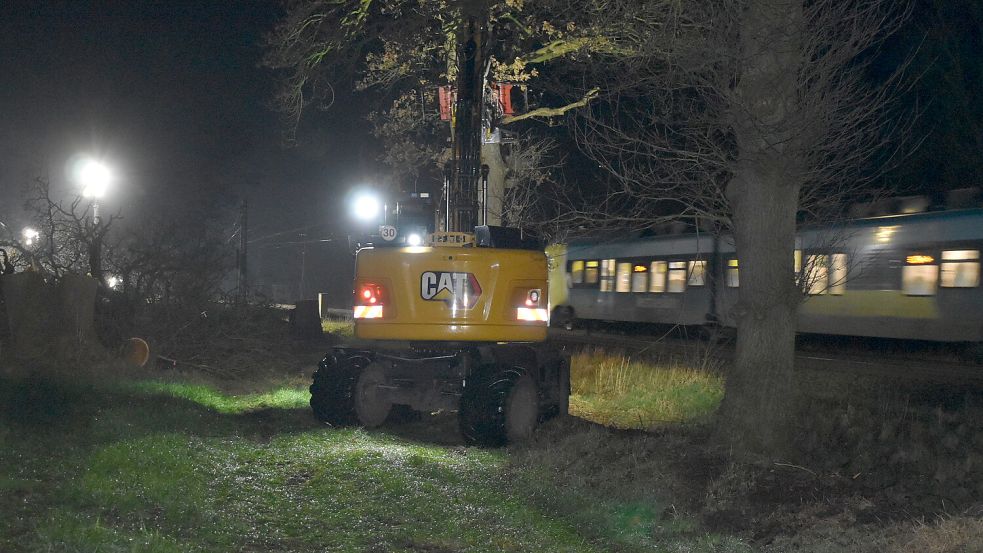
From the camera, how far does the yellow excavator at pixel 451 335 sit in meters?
11.0

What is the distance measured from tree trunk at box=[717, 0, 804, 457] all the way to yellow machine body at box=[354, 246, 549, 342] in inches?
113

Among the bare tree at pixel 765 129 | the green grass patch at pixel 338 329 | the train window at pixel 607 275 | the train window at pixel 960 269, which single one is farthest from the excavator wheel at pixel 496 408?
the train window at pixel 607 275

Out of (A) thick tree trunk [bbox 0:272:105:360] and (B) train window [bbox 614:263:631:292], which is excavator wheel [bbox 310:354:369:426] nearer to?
(A) thick tree trunk [bbox 0:272:105:360]

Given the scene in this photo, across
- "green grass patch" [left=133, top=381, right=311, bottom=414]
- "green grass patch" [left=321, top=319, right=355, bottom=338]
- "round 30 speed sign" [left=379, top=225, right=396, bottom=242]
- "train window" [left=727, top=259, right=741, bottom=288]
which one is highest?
"train window" [left=727, top=259, right=741, bottom=288]

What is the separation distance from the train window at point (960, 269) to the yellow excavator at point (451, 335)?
13754 mm

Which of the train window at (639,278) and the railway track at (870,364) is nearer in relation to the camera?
the railway track at (870,364)

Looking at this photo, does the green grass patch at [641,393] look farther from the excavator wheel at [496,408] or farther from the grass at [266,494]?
the grass at [266,494]

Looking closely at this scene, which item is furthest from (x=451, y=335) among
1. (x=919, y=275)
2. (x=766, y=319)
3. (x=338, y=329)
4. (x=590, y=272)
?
(x=590, y=272)

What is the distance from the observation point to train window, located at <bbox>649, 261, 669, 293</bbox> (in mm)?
30172

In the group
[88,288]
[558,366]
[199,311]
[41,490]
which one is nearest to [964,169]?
[558,366]

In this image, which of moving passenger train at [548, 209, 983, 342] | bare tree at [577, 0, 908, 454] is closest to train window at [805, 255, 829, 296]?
bare tree at [577, 0, 908, 454]

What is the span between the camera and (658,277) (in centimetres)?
3042

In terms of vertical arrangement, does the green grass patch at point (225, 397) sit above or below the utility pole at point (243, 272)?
below

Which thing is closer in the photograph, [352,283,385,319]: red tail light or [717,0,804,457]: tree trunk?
[717,0,804,457]: tree trunk
